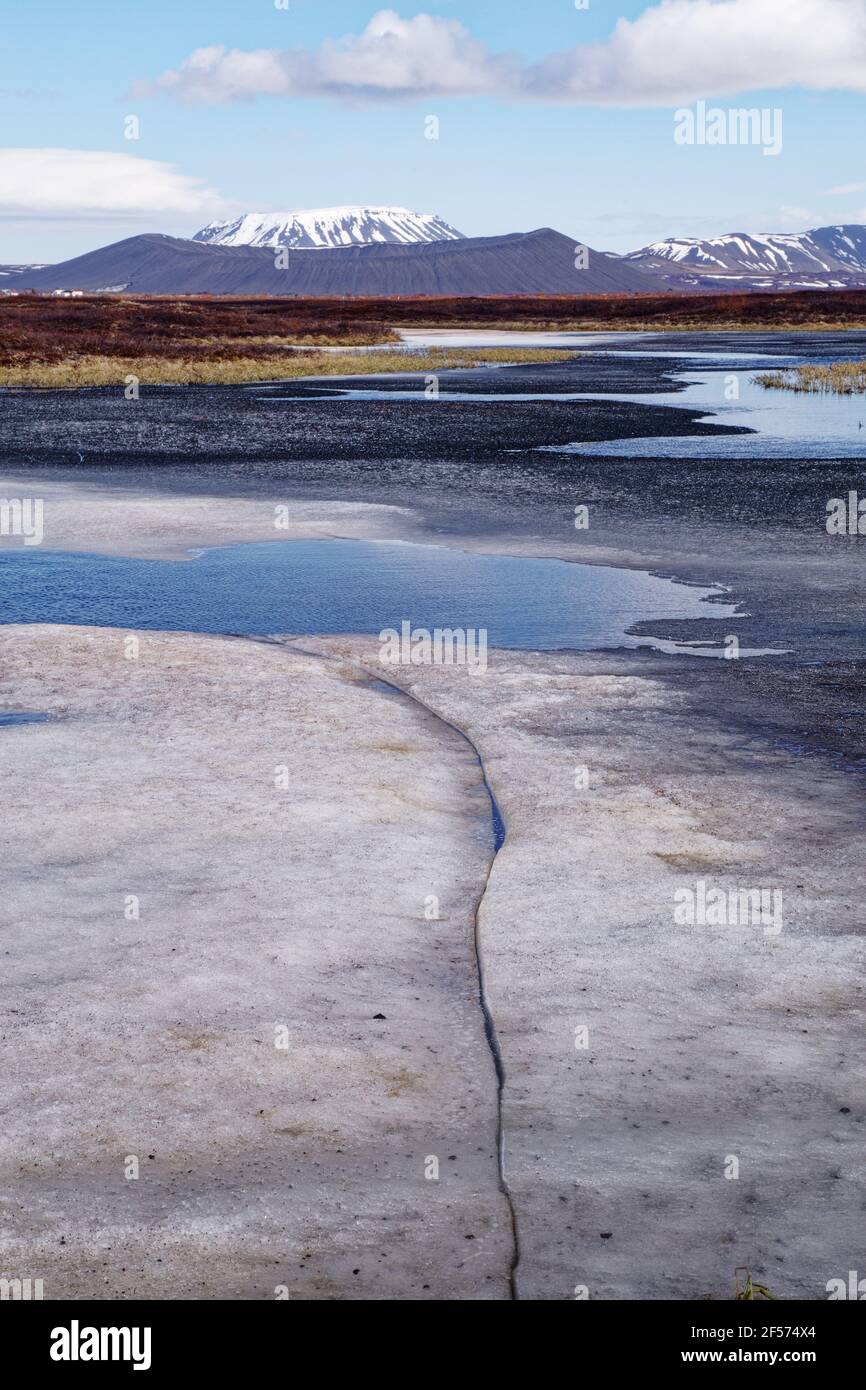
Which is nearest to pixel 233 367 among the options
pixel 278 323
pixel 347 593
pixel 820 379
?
pixel 820 379

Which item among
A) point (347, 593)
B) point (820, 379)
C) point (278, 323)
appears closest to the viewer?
point (347, 593)

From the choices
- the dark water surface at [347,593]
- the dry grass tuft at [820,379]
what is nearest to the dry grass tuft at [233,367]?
the dry grass tuft at [820,379]

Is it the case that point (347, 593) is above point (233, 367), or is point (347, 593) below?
below

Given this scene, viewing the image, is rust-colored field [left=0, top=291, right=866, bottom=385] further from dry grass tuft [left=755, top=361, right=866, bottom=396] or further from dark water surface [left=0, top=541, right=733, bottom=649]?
dark water surface [left=0, top=541, right=733, bottom=649]

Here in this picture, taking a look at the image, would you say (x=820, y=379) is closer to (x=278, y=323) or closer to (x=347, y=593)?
(x=347, y=593)

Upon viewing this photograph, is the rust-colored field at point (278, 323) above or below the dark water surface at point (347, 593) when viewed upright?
above

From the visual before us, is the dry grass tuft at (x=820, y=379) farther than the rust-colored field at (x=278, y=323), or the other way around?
the rust-colored field at (x=278, y=323)

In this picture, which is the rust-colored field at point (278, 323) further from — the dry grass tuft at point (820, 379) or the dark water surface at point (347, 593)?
the dark water surface at point (347, 593)
